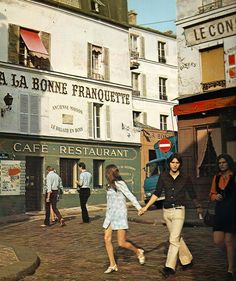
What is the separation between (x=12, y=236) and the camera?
42.0ft

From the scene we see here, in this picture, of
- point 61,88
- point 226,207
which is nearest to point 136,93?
point 61,88

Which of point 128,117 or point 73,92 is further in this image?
point 128,117

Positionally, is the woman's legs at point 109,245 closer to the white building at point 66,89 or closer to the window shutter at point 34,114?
the white building at point 66,89

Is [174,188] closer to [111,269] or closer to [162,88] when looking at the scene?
[111,269]

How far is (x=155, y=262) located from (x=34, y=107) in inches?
640

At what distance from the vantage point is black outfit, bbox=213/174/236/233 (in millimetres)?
6754

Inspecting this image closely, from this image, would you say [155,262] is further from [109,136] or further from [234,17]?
[109,136]

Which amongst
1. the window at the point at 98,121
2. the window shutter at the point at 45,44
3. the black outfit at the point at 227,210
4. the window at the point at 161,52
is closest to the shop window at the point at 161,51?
the window at the point at 161,52

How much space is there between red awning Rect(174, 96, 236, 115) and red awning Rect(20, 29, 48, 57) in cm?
759

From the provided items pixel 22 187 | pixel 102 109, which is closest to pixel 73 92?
pixel 102 109

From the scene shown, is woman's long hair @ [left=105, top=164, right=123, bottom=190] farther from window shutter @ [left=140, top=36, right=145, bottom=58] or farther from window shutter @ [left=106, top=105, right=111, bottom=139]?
window shutter @ [left=140, top=36, right=145, bottom=58]

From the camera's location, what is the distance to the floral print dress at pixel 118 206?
24.7 feet

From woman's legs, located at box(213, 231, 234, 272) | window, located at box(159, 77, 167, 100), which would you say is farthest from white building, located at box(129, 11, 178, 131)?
woman's legs, located at box(213, 231, 234, 272)

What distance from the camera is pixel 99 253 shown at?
9.45 metres
